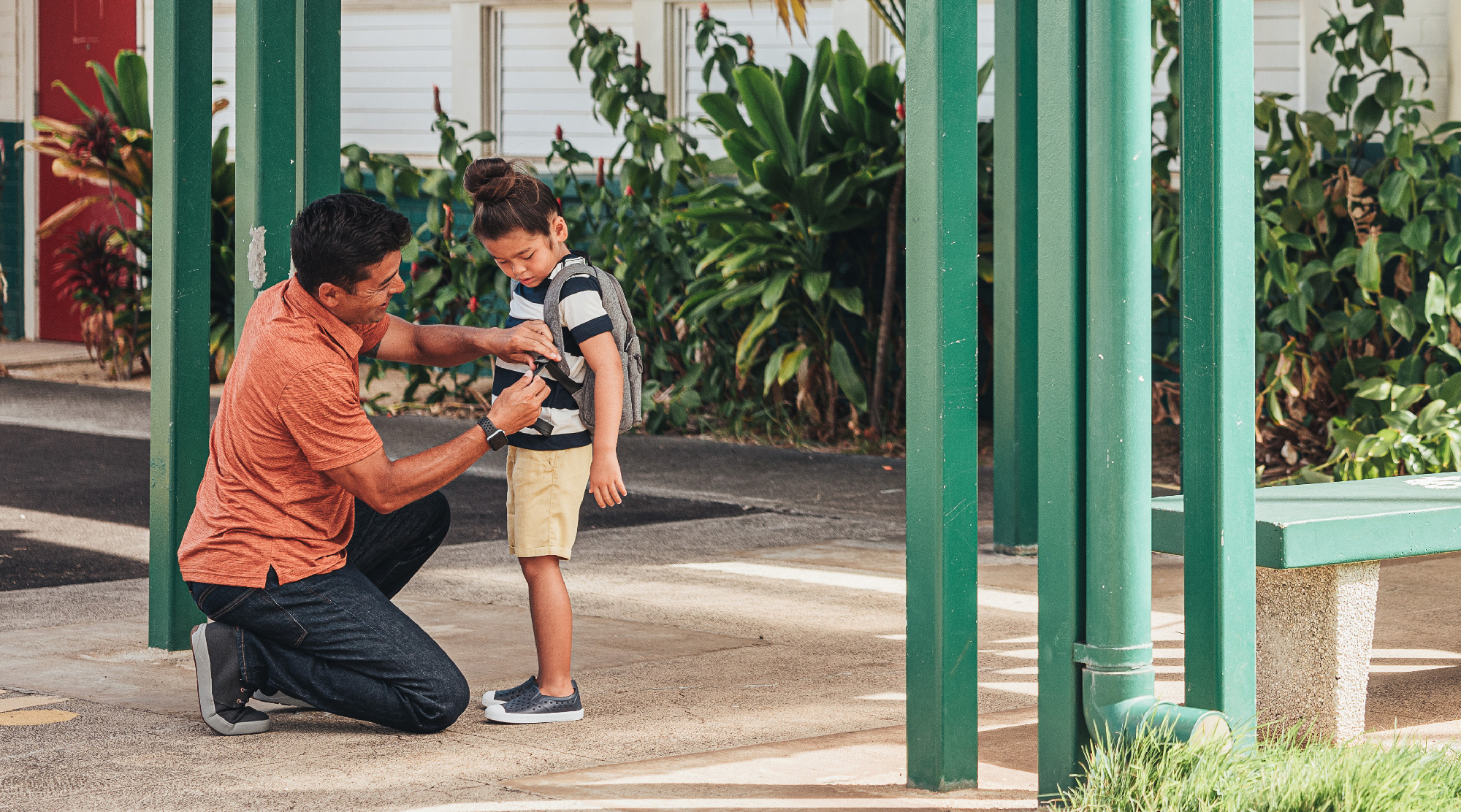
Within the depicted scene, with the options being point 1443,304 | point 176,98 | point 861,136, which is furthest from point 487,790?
point 861,136

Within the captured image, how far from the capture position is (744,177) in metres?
10.7

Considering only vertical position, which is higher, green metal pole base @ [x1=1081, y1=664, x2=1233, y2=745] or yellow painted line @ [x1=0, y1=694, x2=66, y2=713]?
green metal pole base @ [x1=1081, y1=664, x2=1233, y2=745]

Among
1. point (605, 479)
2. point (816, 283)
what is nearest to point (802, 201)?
point (816, 283)

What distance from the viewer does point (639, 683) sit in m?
5.06

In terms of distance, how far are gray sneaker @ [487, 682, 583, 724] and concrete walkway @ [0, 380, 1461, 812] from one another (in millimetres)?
41

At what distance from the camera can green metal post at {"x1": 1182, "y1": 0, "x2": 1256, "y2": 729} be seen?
141 inches

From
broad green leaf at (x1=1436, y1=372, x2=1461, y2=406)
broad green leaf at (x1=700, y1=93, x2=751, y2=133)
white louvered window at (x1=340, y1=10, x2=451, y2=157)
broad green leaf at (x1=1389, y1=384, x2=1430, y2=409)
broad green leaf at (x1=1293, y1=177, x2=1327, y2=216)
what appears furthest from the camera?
white louvered window at (x1=340, y1=10, x2=451, y2=157)

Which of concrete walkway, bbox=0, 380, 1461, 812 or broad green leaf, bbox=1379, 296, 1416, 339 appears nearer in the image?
concrete walkway, bbox=0, 380, 1461, 812

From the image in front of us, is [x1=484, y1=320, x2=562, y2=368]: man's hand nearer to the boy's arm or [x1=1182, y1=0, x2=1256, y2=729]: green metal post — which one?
the boy's arm

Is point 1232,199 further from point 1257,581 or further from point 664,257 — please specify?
point 664,257

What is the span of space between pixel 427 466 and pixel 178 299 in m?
A: 1.37

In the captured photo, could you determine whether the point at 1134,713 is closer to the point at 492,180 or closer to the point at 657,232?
the point at 492,180

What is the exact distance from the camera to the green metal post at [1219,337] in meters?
3.58

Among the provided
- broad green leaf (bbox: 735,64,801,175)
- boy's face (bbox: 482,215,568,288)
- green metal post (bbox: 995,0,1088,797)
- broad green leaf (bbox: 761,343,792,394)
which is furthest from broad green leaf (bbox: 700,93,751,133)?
green metal post (bbox: 995,0,1088,797)
